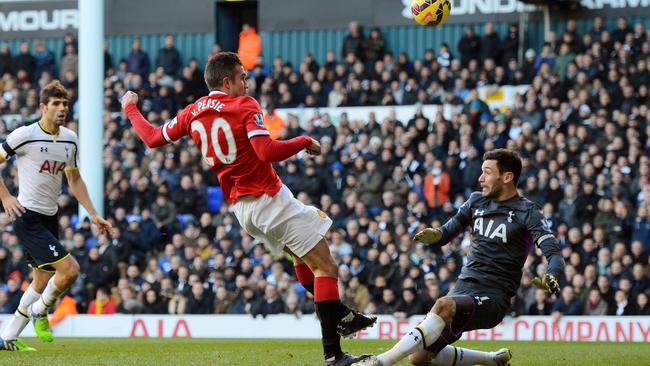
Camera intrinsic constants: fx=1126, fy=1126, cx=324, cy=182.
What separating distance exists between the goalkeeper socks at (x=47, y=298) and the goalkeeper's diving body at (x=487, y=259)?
14.4 ft

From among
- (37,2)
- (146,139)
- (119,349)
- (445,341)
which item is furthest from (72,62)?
(445,341)

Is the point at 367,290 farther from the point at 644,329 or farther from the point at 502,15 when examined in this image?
the point at 502,15

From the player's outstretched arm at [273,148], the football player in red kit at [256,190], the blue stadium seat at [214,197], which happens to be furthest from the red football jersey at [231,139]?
the blue stadium seat at [214,197]

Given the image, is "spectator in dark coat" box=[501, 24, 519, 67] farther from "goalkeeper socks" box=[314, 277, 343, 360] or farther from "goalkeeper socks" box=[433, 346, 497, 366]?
"goalkeeper socks" box=[314, 277, 343, 360]

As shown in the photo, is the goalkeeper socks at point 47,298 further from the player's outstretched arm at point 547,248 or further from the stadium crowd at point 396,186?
the stadium crowd at point 396,186

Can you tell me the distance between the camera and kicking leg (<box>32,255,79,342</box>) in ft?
36.7

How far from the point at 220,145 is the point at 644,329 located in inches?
368

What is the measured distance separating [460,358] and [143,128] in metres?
3.06

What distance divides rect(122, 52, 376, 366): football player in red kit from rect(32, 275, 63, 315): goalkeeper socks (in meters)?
3.38

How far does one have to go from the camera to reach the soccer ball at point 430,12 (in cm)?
1555

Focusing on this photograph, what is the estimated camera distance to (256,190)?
28.0 ft

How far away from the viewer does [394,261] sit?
1823 cm

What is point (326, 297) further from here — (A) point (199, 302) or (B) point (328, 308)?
(A) point (199, 302)

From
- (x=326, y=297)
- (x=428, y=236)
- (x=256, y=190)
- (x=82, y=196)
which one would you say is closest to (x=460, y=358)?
(x=428, y=236)
